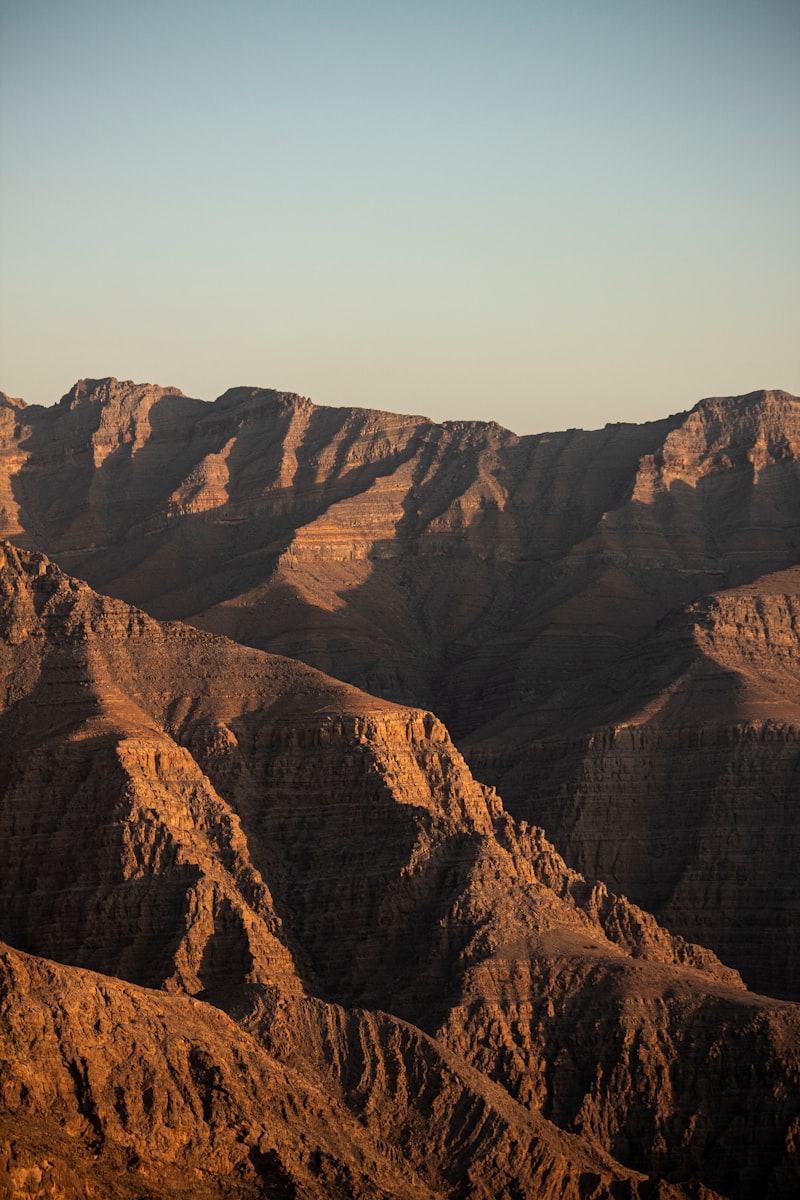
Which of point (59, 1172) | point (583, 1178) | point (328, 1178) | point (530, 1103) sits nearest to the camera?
point (59, 1172)

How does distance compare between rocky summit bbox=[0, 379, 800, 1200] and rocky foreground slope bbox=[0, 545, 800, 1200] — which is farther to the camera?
rocky foreground slope bbox=[0, 545, 800, 1200]

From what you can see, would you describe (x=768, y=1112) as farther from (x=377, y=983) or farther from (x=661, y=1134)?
(x=377, y=983)

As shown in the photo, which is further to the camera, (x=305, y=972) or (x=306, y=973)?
(x=305, y=972)

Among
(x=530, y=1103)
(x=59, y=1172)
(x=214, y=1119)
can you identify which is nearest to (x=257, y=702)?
(x=530, y=1103)

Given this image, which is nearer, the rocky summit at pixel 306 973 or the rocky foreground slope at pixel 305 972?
the rocky summit at pixel 306 973

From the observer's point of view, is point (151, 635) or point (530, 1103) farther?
point (151, 635)

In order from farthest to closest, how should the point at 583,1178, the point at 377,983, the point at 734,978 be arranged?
the point at 734,978, the point at 377,983, the point at 583,1178

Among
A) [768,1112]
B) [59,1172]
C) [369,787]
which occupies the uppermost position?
[369,787]

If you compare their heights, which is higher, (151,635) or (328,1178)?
(151,635)
